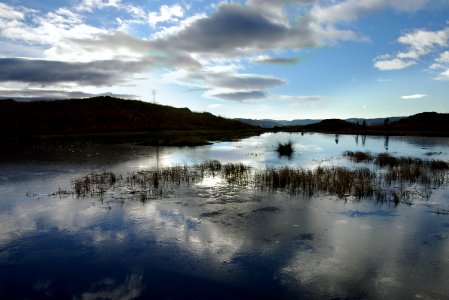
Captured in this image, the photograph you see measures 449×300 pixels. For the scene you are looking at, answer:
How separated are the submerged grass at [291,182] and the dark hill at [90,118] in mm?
58256

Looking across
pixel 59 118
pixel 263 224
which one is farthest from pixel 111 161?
pixel 59 118

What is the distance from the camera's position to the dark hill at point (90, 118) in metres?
80.2

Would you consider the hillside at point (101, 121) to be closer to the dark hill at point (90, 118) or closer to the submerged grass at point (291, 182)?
the dark hill at point (90, 118)

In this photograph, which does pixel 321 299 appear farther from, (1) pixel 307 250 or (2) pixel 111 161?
(2) pixel 111 161

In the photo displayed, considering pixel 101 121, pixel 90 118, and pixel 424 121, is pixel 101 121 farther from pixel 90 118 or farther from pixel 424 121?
pixel 424 121

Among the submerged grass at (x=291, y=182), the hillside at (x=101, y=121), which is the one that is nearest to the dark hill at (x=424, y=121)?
the hillside at (x=101, y=121)

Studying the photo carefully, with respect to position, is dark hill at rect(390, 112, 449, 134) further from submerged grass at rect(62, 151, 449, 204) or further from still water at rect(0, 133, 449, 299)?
still water at rect(0, 133, 449, 299)

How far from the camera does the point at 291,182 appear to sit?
2244 centimetres

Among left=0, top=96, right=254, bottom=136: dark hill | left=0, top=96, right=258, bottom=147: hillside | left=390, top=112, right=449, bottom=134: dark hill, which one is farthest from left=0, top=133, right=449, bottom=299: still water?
left=390, top=112, right=449, bottom=134: dark hill

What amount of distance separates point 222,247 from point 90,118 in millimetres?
89093

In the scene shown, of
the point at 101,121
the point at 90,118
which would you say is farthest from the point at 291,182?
the point at 90,118

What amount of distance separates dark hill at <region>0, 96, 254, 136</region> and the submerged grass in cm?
5826

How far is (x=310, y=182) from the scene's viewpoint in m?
21.7

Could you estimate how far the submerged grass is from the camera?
19.7m
